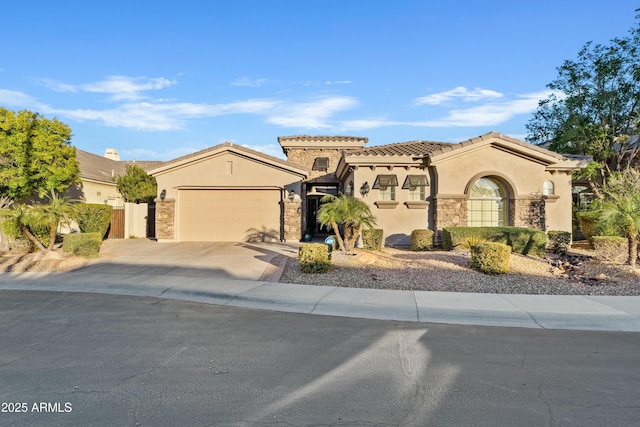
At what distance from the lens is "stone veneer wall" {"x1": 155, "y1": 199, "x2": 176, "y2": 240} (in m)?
18.8

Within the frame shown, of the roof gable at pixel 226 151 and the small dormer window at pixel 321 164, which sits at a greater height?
the small dormer window at pixel 321 164

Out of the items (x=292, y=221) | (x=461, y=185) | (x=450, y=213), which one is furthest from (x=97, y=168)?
(x=461, y=185)

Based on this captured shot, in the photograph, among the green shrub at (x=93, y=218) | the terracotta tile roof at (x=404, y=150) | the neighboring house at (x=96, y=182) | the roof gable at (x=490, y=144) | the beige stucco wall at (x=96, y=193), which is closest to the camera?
the roof gable at (x=490, y=144)

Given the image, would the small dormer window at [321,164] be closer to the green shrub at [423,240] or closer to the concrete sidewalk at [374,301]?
the green shrub at [423,240]

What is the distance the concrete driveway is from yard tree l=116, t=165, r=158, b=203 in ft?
29.6

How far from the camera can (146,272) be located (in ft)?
35.1

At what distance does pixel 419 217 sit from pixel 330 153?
11.3m

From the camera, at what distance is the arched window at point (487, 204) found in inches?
→ 648

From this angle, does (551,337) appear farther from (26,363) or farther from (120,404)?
(26,363)

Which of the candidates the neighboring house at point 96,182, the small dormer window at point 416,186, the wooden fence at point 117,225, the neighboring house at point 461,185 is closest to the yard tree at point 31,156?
the wooden fence at point 117,225

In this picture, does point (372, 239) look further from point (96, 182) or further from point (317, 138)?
point (96, 182)

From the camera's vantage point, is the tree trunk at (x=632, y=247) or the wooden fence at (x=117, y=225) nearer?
the tree trunk at (x=632, y=247)

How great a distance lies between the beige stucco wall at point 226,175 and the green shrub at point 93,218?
3.21 metres

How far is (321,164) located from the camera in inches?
1021
